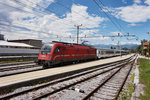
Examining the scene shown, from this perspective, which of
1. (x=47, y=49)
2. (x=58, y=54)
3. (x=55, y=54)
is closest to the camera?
(x=55, y=54)

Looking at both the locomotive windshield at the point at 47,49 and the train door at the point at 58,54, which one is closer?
the locomotive windshield at the point at 47,49

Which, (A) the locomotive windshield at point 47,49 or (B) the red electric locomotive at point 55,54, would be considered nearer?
(B) the red electric locomotive at point 55,54

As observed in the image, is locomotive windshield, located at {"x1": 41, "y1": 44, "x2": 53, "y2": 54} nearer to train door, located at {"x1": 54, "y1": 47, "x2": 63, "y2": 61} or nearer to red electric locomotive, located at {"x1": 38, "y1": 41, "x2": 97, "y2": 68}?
red electric locomotive, located at {"x1": 38, "y1": 41, "x2": 97, "y2": 68}

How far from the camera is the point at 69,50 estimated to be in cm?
1642

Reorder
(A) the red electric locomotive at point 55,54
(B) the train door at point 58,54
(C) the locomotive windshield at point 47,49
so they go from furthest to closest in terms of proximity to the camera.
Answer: (B) the train door at point 58,54
(C) the locomotive windshield at point 47,49
(A) the red electric locomotive at point 55,54

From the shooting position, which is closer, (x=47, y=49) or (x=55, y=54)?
(x=55, y=54)

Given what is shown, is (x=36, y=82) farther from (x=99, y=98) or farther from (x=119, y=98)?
(x=119, y=98)

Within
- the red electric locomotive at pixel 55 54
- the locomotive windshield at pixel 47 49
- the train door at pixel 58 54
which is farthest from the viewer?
the train door at pixel 58 54

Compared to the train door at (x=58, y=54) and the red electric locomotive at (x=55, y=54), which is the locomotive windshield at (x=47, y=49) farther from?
the train door at (x=58, y=54)

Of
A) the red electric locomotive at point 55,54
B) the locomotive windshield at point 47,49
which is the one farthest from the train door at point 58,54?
the locomotive windshield at point 47,49

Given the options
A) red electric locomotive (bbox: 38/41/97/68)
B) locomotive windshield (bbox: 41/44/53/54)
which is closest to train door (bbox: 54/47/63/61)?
red electric locomotive (bbox: 38/41/97/68)

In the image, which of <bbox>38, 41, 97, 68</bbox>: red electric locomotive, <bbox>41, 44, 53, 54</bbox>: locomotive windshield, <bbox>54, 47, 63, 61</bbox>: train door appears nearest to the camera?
<bbox>38, 41, 97, 68</bbox>: red electric locomotive

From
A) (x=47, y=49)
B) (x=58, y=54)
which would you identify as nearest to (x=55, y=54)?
(x=58, y=54)

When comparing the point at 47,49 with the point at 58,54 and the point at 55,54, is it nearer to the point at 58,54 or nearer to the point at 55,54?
the point at 55,54
